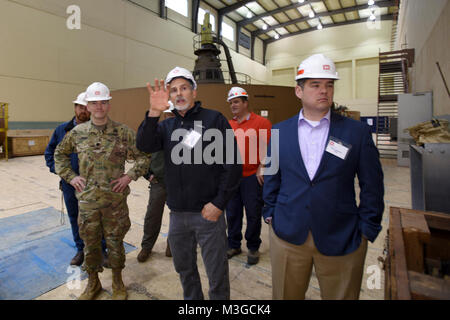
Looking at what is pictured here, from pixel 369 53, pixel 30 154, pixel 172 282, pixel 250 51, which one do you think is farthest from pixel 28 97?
pixel 369 53

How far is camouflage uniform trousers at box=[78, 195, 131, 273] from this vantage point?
79.0 inches

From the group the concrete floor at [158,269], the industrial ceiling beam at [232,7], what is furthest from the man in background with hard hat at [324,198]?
the industrial ceiling beam at [232,7]

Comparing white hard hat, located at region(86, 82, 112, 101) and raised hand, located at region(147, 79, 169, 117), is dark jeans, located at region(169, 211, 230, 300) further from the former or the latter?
white hard hat, located at region(86, 82, 112, 101)

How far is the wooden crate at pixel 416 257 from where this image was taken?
79cm

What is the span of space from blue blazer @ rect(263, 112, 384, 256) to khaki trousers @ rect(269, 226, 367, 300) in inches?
2.1

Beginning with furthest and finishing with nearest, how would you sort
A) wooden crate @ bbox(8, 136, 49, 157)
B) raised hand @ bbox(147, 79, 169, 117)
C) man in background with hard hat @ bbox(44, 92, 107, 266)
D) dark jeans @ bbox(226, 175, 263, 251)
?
wooden crate @ bbox(8, 136, 49, 157) < dark jeans @ bbox(226, 175, 263, 251) < man in background with hard hat @ bbox(44, 92, 107, 266) < raised hand @ bbox(147, 79, 169, 117)

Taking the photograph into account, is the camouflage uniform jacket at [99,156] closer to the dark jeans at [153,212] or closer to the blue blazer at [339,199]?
the dark jeans at [153,212]

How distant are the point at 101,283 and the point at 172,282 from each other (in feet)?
2.23

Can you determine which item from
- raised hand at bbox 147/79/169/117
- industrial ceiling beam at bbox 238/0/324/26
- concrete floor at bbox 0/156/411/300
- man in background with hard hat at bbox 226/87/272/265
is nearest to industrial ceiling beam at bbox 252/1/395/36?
industrial ceiling beam at bbox 238/0/324/26

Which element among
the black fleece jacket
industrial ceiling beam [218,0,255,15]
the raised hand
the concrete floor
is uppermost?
industrial ceiling beam [218,0,255,15]

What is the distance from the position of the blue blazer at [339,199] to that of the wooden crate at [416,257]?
141mm

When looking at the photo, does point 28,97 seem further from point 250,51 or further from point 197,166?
point 250,51

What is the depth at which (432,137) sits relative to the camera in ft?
7.75

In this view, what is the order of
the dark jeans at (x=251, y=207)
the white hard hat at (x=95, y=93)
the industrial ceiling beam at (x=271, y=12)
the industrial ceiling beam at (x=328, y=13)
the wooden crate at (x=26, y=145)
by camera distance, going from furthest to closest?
the industrial ceiling beam at (x=271, y=12) → the industrial ceiling beam at (x=328, y=13) → the wooden crate at (x=26, y=145) → the dark jeans at (x=251, y=207) → the white hard hat at (x=95, y=93)
